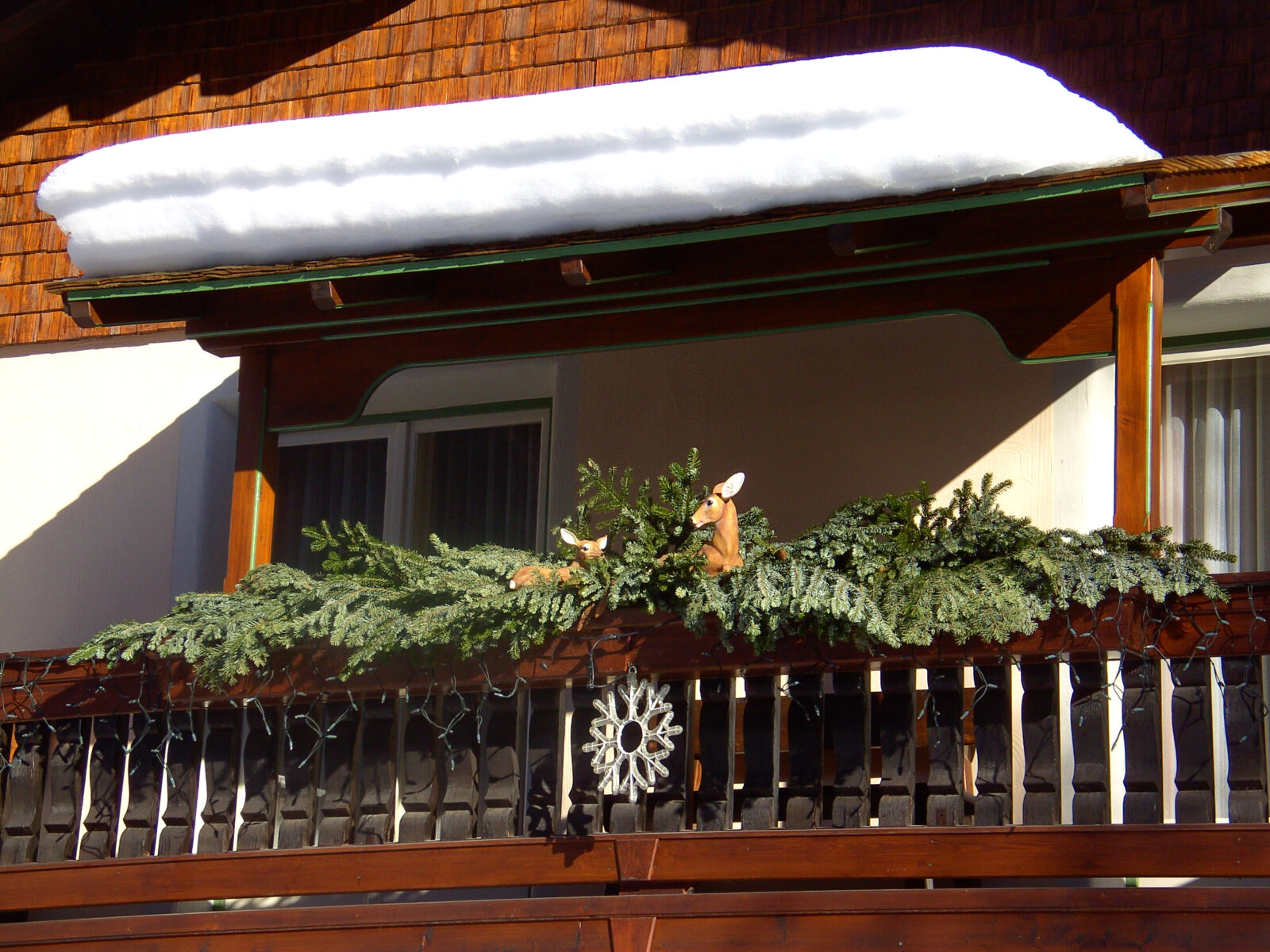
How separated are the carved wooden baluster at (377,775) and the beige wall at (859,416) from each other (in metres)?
2.05

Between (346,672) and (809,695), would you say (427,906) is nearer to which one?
(346,672)

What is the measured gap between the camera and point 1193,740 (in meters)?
5.29

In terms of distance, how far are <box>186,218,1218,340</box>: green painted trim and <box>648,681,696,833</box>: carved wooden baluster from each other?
62.9 inches

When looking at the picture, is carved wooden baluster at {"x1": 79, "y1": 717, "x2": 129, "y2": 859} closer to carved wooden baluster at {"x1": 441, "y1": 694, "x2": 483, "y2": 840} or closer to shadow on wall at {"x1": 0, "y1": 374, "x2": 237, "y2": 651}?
carved wooden baluster at {"x1": 441, "y1": 694, "x2": 483, "y2": 840}

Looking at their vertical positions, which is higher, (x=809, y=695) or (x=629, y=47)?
(x=629, y=47)

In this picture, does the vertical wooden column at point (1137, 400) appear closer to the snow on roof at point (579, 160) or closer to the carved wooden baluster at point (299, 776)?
the snow on roof at point (579, 160)

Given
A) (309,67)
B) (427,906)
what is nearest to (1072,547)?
(427,906)

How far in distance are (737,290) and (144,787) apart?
285 cm

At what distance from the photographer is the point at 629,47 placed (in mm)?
9008

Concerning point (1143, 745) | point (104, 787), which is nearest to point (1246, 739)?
point (1143, 745)

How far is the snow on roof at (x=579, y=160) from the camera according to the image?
584 centimetres

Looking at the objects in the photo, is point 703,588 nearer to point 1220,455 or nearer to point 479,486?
point 1220,455

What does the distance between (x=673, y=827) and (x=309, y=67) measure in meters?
5.47

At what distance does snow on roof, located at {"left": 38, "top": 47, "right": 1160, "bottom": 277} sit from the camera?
19.2 ft
